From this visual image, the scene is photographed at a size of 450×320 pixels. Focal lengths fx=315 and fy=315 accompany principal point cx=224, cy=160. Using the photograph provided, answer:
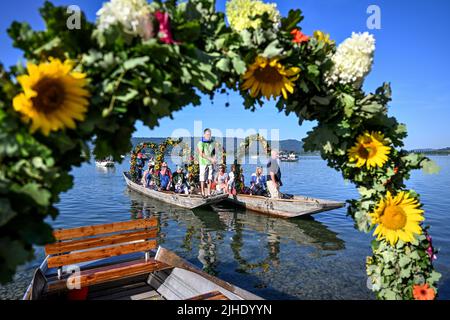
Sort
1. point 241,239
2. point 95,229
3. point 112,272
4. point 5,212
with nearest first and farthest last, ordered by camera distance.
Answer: point 5,212 → point 112,272 → point 95,229 → point 241,239

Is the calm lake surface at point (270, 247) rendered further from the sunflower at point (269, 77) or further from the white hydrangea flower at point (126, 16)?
the white hydrangea flower at point (126, 16)

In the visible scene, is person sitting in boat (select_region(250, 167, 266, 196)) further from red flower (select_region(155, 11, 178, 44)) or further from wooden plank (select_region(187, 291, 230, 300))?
red flower (select_region(155, 11, 178, 44))

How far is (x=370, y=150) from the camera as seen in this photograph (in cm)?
289

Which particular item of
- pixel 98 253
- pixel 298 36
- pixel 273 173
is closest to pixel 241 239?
pixel 273 173

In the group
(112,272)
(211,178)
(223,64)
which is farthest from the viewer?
(211,178)

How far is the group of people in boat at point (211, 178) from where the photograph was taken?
41.7 feet

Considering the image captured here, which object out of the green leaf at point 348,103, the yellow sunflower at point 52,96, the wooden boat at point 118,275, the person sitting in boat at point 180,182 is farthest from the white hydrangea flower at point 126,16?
the person sitting in boat at point 180,182

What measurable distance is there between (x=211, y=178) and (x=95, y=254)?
9.29 meters

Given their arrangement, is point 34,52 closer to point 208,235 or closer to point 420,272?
point 420,272

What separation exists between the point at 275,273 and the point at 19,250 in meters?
7.12

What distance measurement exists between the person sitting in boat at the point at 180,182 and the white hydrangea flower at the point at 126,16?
16061 mm

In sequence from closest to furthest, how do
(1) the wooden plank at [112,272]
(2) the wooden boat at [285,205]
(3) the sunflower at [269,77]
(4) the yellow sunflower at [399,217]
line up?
1. (3) the sunflower at [269,77]
2. (4) the yellow sunflower at [399,217]
3. (1) the wooden plank at [112,272]
4. (2) the wooden boat at [285,205]

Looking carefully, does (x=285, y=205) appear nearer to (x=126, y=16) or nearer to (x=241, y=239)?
(x=241, y=239)

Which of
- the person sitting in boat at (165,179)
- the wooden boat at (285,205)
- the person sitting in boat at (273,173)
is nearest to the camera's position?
the wooden boat at (285,205)
